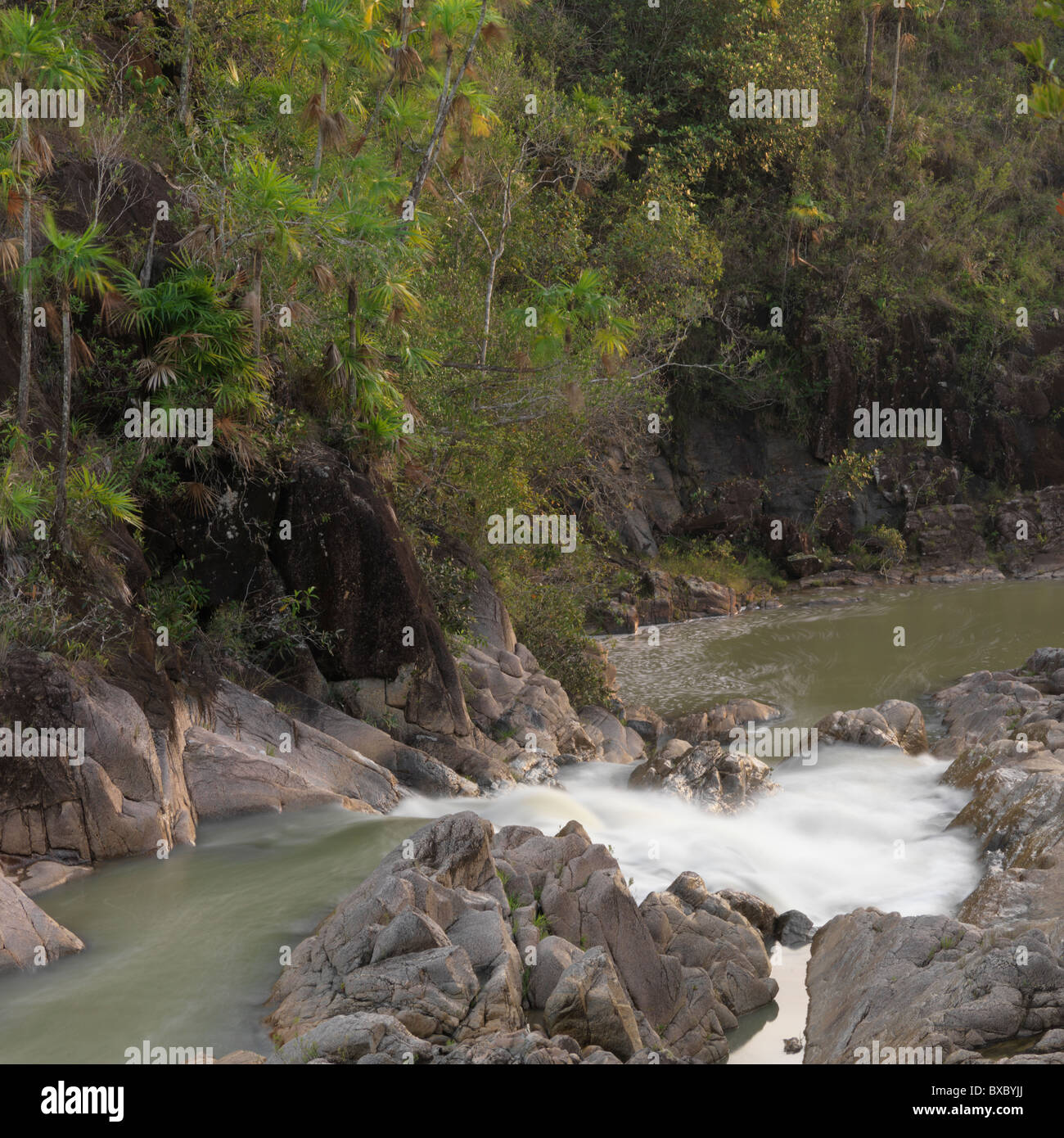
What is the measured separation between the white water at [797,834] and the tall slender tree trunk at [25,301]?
6.01 m

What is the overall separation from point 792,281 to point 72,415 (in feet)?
97.1

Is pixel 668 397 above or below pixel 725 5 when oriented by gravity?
below

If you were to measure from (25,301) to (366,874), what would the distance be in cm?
679

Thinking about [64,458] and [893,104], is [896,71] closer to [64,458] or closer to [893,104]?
[893,104]

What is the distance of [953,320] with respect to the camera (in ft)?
125

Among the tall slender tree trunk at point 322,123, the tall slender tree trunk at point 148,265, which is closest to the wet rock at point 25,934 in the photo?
the tall slender tree trunk at point 148,265

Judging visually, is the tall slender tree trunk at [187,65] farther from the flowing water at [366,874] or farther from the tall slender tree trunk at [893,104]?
the tall slender tree trunk at [893,104]

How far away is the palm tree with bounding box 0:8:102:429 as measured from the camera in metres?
11.0

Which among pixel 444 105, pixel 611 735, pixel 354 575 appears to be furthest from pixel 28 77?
pixel 611 735

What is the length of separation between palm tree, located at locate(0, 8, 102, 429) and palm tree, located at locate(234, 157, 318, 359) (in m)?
2.06

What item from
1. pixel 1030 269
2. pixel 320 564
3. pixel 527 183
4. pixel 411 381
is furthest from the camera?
pixel 1030 269

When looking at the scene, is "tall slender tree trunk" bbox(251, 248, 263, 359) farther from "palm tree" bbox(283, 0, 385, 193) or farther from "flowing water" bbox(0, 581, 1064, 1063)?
"flowing water" bbox(0, 581, 1064, 1063)
